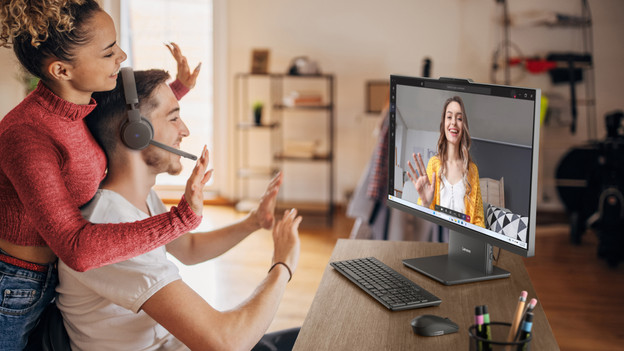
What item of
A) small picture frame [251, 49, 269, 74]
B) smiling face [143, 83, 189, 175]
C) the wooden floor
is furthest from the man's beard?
small picture frame [251, 49, 269, 74]

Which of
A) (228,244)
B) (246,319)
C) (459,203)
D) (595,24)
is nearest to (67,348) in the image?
(246,319)

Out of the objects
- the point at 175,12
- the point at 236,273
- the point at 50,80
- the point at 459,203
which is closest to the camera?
the point at 50,80

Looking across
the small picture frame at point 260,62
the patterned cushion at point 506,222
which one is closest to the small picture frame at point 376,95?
the small picture frame at point 260,62

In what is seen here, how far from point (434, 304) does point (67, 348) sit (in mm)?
810

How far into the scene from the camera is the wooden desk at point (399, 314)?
1.23 meters

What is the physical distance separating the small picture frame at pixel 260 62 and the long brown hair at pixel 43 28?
171 inches

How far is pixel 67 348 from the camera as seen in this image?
1343 millimetres

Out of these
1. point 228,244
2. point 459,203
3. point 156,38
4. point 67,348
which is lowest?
point 67,348

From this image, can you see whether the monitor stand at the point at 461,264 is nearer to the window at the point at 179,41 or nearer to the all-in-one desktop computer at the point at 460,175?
the all-in-one desktop computer at the point at 460,175

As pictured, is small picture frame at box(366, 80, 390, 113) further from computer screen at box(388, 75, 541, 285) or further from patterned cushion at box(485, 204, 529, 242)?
patterned cushion at box(485, 204, 529, 242)

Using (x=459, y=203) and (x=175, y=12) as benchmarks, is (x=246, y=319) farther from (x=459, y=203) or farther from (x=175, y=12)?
(x=175, y=12)

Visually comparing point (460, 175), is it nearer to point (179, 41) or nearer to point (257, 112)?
point (257, 112)

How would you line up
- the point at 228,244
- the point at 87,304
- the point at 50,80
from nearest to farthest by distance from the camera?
1. the point at 50,80
2. the point at 87,304
3. the point at 228,244

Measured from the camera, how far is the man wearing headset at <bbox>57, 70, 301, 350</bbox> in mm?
1251
